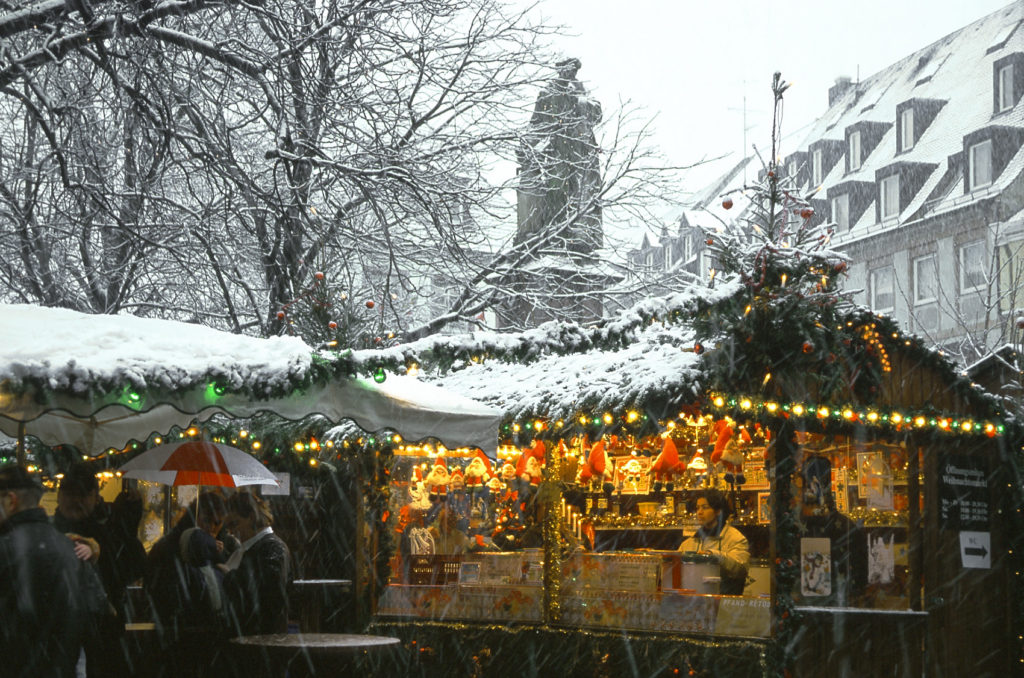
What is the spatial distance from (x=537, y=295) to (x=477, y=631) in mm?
5739

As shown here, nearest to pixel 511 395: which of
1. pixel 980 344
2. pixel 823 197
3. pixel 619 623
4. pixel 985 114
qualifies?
pixel 619 623

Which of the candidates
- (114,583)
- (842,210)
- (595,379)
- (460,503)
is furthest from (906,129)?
(114,583)

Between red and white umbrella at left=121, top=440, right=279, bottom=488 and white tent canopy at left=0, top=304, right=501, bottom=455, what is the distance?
197cm

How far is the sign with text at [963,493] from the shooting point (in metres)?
11.4

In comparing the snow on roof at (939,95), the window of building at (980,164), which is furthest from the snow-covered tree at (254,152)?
the snow on roof at (939,95)

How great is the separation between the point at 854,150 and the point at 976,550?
30709mm

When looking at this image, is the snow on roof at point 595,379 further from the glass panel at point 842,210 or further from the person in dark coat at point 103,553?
the glass panel at point 842,210

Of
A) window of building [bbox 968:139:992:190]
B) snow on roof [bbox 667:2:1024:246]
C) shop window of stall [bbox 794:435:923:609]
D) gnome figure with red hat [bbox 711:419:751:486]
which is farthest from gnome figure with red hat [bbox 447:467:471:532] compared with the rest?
window of building [bbox 968:139:992:190]

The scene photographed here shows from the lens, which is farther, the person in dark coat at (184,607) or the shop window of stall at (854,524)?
the shop window of stall at (854,524)

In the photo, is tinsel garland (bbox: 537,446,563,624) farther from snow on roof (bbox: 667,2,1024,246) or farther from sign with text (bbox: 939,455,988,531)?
snow on roof (bbox: 667,2,1024,246)

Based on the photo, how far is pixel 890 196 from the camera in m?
37.4

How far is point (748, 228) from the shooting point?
981 centimetres

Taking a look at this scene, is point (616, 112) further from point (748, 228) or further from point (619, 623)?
point (619, 623)

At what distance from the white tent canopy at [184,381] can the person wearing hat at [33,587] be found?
45 cm
